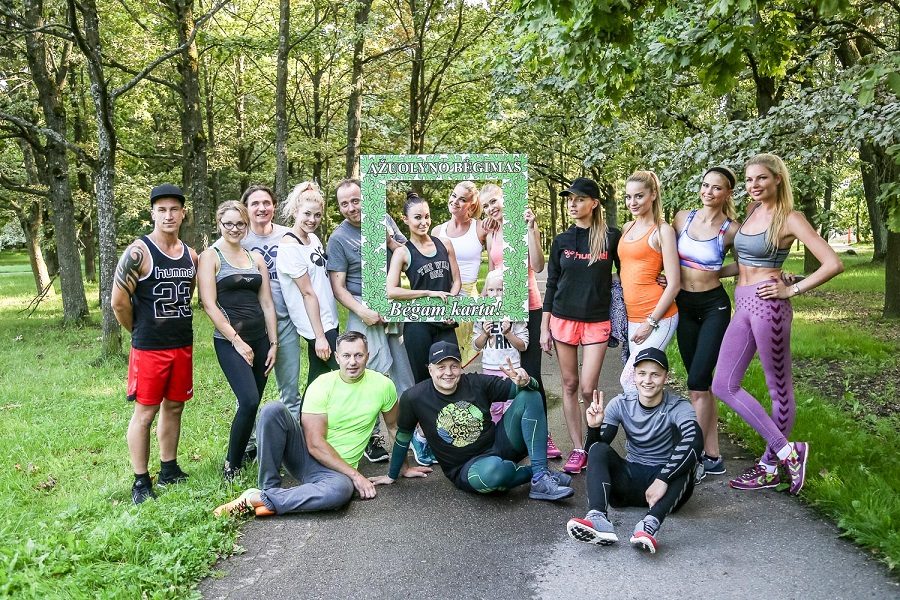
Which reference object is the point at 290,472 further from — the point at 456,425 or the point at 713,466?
the point at 713,466

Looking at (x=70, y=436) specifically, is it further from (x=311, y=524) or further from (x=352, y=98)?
(x=352, y=98)

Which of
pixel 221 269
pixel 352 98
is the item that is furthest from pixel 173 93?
pixel 221 269

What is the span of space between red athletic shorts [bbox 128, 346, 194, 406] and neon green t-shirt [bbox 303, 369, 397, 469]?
0.92m

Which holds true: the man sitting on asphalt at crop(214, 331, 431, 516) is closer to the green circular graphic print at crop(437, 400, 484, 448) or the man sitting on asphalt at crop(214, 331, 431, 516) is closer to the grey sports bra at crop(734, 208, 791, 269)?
the green circular graphic print at crop(437, 400, 484, 448)

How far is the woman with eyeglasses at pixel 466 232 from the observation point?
559 cm

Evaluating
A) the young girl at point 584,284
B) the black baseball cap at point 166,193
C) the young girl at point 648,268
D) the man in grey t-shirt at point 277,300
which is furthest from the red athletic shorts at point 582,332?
the black baseball cap at point 166,193

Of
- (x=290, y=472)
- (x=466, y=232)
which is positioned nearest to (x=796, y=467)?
(x=466, y=232)

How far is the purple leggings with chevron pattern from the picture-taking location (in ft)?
15.8

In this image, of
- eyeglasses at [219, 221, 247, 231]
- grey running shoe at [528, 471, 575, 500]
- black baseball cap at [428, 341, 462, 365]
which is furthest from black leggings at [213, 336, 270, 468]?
grey running shoe at [528, 471, 575, 500]

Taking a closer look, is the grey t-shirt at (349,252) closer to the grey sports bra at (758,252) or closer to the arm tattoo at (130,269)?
the arm tattoo at (130,269)

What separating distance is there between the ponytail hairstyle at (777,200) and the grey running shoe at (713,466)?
1.61 meters

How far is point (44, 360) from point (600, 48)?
944 centimetres

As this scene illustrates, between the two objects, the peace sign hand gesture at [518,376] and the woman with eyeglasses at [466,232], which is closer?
the peace sign hand gesture at [518,376]

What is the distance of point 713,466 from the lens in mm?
5242
